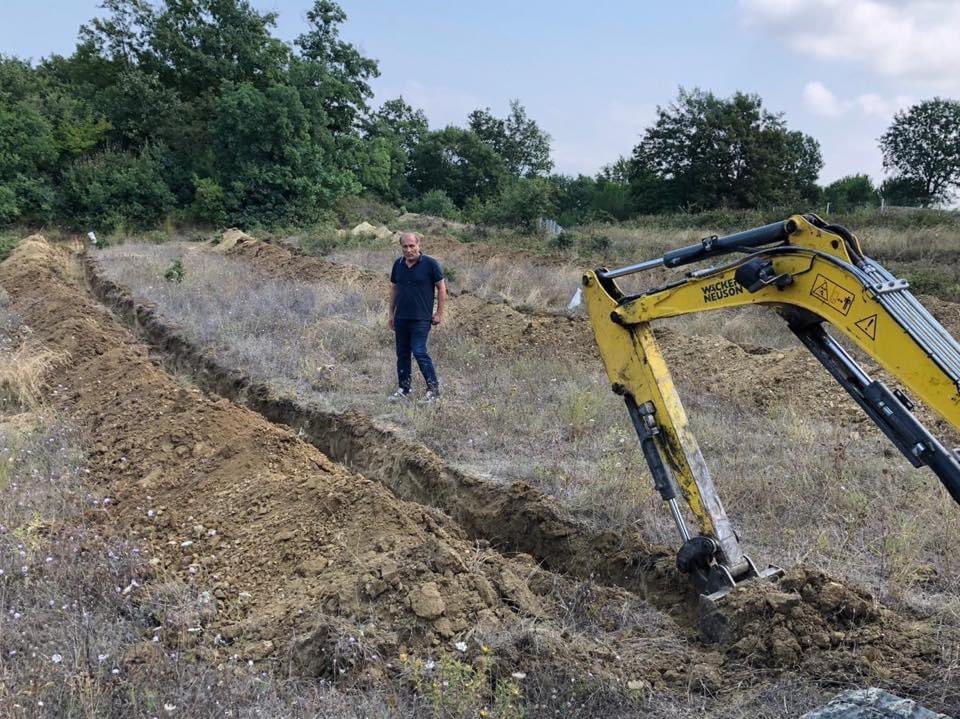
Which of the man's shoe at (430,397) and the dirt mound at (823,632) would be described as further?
the man's shoe at (430,397)

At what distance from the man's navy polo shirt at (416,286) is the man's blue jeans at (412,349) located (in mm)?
94

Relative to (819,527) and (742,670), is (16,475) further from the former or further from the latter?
(819,527)

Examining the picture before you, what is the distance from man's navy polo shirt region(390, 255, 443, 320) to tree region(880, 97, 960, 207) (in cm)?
5971

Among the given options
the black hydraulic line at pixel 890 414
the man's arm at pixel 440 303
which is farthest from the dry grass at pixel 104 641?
the man's arm at pixel 440 303

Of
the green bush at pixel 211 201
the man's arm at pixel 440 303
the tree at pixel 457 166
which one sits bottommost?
the man's arm at pixel 440 303

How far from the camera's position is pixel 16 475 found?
245 inches

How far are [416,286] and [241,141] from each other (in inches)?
1255

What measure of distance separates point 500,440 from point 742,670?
11.7 feet

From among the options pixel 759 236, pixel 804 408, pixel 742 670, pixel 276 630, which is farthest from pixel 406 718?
pixel 804 408

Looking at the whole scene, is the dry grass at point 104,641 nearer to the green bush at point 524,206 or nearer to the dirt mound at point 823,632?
the dirt mound at point 823,632

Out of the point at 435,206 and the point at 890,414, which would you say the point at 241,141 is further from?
the point at 890,414

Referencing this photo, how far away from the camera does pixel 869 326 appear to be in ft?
10.7

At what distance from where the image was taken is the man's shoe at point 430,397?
814 cm

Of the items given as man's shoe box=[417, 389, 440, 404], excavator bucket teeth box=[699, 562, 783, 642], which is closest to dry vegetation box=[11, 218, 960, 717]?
man's shoe box=[417, 389, 440, 404]
